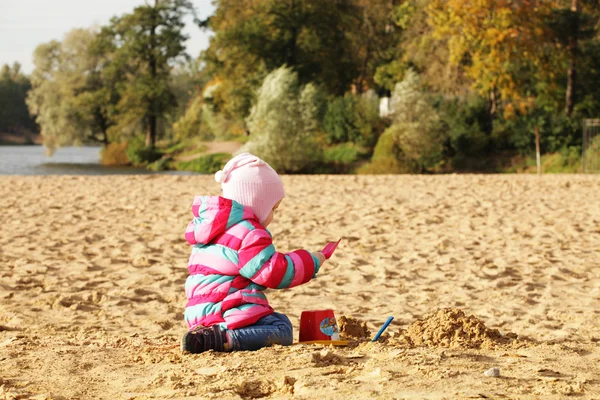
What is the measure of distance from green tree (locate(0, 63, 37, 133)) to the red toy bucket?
3448 inches

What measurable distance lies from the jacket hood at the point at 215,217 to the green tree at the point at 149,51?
41.5 m

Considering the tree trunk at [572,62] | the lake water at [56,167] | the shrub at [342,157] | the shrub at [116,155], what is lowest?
the lake water at [56,167]

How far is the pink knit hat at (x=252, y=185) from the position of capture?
12.9 feet

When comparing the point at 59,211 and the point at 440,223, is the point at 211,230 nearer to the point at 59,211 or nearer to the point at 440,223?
the point at 440,223

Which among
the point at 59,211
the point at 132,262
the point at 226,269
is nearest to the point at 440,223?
the point at 132,262

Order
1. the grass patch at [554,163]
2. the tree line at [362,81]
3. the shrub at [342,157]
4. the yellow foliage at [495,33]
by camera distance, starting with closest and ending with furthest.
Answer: the grass patch at [554,163] < the yellow foliage at [495,33] < the tree line at [362,81] < the shrub at [342,157]

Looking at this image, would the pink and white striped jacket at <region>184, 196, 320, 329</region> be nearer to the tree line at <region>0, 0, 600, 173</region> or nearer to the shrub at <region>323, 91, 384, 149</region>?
the tree line at <region>0, 0, 600, 173</region>

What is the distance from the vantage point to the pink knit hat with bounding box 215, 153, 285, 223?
3.92m

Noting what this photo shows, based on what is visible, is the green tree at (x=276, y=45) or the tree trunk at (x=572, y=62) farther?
the green tree at (x=276, y=45)

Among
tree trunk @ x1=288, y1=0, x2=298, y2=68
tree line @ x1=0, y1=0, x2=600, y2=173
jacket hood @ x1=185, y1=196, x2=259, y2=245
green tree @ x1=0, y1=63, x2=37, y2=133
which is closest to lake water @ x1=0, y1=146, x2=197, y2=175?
tree line @ x1=0, y1=0, x2=600, y2=173

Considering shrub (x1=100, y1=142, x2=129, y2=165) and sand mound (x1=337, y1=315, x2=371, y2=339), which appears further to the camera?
shrub (x1=100, y1=142, x2=129, y2=165)

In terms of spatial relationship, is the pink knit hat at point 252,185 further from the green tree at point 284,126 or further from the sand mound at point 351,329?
the green tree at point 284,126

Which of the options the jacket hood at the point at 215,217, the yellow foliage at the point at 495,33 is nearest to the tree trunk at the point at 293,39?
the yellow foliage at the point at 495,33

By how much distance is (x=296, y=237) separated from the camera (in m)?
9.31
